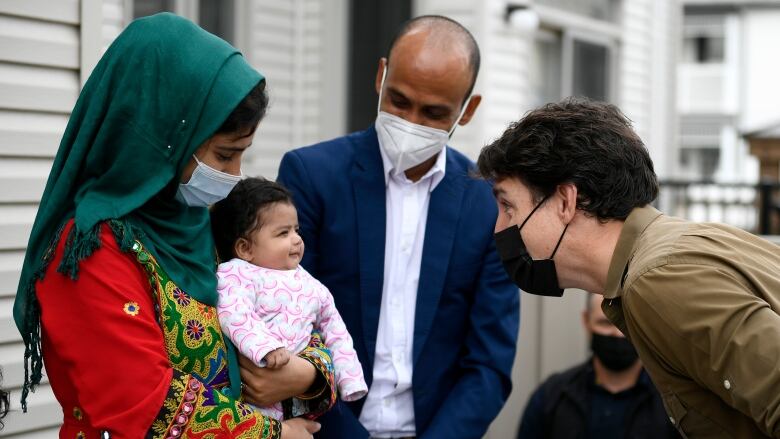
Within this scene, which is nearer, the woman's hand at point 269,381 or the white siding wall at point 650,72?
the woman's hand at point 269,381

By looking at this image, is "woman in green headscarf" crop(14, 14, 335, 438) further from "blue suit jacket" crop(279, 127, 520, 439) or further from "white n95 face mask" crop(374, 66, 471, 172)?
"white n95 face mask" crop(374, 66, 471, 172)

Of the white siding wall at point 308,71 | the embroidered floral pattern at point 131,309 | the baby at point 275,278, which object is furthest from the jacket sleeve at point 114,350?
the white siding wall at point 308,71

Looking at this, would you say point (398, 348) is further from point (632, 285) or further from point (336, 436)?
point (632, 285)

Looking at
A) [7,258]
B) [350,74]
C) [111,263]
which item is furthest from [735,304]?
[350,74]

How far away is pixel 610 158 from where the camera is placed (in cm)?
262

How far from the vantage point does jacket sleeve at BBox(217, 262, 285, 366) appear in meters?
2.57

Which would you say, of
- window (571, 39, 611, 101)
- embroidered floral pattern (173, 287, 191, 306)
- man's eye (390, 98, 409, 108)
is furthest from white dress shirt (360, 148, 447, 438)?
window (571, 39, 611, 101)

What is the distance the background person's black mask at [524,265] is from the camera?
109 inches

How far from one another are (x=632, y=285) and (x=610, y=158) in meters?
0.42

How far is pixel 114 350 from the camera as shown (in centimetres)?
225

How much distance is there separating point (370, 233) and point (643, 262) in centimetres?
108

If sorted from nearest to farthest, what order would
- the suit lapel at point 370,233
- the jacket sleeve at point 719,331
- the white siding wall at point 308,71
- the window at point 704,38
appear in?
the jacket sleeve at point 719,331 → the suit lapel at point 370,233 → the white siding wall at point 308,71 → the window at point 704,38

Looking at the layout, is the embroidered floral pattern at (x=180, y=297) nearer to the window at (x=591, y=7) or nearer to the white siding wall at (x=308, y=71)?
the white siding wall at (x=308, y=71)

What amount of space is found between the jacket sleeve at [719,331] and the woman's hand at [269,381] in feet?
2.97
